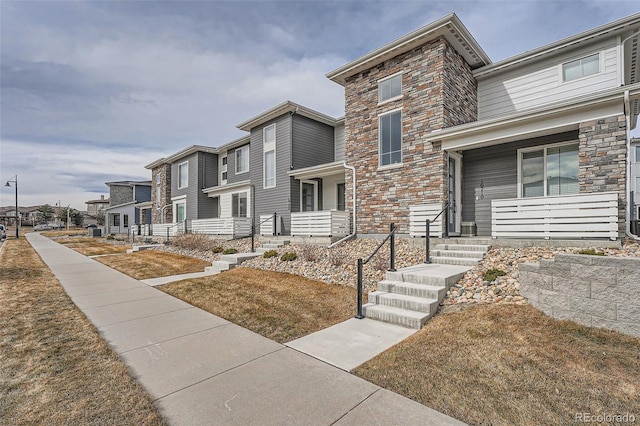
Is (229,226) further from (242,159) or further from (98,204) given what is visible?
(98,204)

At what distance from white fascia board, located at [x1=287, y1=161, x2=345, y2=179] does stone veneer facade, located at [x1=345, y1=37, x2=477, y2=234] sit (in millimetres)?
900

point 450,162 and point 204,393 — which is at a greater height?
point 450,162

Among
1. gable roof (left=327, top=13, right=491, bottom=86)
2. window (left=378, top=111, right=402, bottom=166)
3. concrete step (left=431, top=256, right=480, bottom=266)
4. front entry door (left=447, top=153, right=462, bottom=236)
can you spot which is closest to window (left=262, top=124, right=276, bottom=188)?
gable roof (left=327, top=13, right=491, bottom=86)

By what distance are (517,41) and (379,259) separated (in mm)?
10126

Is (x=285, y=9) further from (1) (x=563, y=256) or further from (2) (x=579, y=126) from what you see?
(1) (x=563, y=256)

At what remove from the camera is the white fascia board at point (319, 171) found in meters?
13.2

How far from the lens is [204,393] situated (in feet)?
10.0

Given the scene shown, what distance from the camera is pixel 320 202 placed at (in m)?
16.1

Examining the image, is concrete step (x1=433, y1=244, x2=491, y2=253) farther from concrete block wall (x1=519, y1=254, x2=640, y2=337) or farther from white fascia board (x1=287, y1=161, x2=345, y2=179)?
white fascia board (x1=287, y1=161, x2=345, y2=179)

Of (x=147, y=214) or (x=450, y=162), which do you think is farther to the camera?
(x=147, y=214)

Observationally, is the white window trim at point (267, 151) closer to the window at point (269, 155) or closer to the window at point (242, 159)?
the window at point (269, 155)

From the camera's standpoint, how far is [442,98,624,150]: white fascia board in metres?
7.24

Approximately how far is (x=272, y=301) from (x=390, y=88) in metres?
9.03

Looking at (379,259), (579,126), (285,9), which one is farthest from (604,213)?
(285,9)
